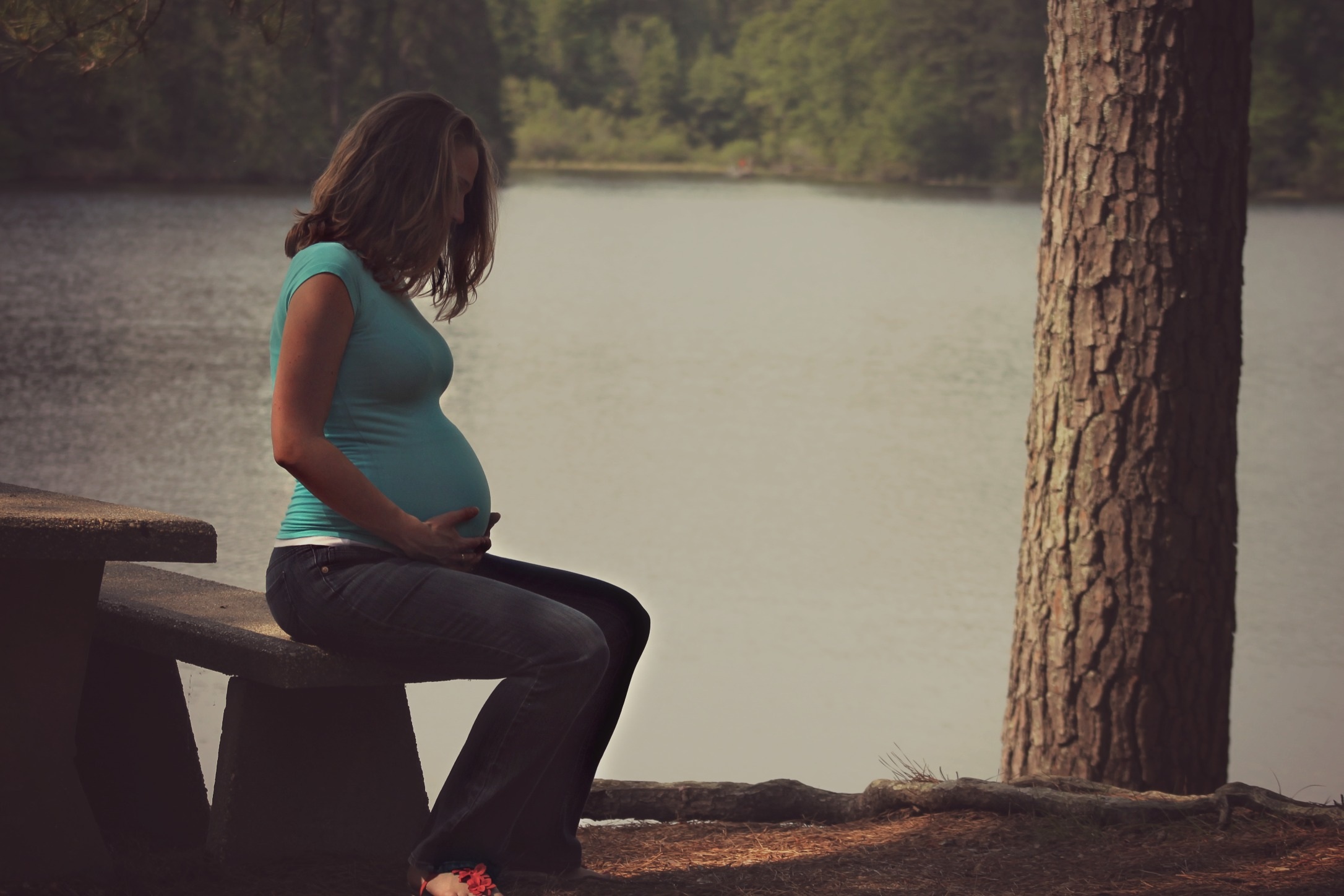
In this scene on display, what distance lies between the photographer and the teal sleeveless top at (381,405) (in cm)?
165

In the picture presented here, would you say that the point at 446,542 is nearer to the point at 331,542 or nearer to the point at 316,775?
the point at 331,542

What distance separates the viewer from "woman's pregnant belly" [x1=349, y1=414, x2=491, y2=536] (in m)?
1.68

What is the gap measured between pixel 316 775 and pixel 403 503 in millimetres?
430

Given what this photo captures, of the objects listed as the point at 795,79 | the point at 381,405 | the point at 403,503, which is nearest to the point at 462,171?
the point at 381,405

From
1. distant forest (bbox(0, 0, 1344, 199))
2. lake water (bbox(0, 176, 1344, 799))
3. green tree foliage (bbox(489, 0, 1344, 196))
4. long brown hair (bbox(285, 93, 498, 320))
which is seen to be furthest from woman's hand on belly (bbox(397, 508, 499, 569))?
green tree foliage (bbox(489, 0, 1344, 196))

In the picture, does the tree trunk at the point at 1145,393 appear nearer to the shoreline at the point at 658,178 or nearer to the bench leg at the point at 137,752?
the bench leg at the point at 137,752

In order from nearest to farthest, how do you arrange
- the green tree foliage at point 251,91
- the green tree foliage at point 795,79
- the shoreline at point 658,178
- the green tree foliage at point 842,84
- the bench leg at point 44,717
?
the bench leg at point 44,717 → the green tree foliage at point 251,91 → the green tree foliage at point 842,84 → the shoreline at point 658,178 → the green tree foliage at point 795,79

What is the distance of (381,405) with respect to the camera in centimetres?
168

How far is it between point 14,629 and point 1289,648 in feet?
15.6

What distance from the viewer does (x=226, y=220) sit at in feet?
69.3

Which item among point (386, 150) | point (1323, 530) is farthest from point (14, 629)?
point (1323, 530)

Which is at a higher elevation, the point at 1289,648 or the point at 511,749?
the point at 511,749

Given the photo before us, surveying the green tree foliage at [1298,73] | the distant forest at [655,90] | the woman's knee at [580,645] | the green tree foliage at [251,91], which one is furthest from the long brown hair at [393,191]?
the green tree foliage at [1298,73]

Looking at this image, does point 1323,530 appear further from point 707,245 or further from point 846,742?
point 707,245
